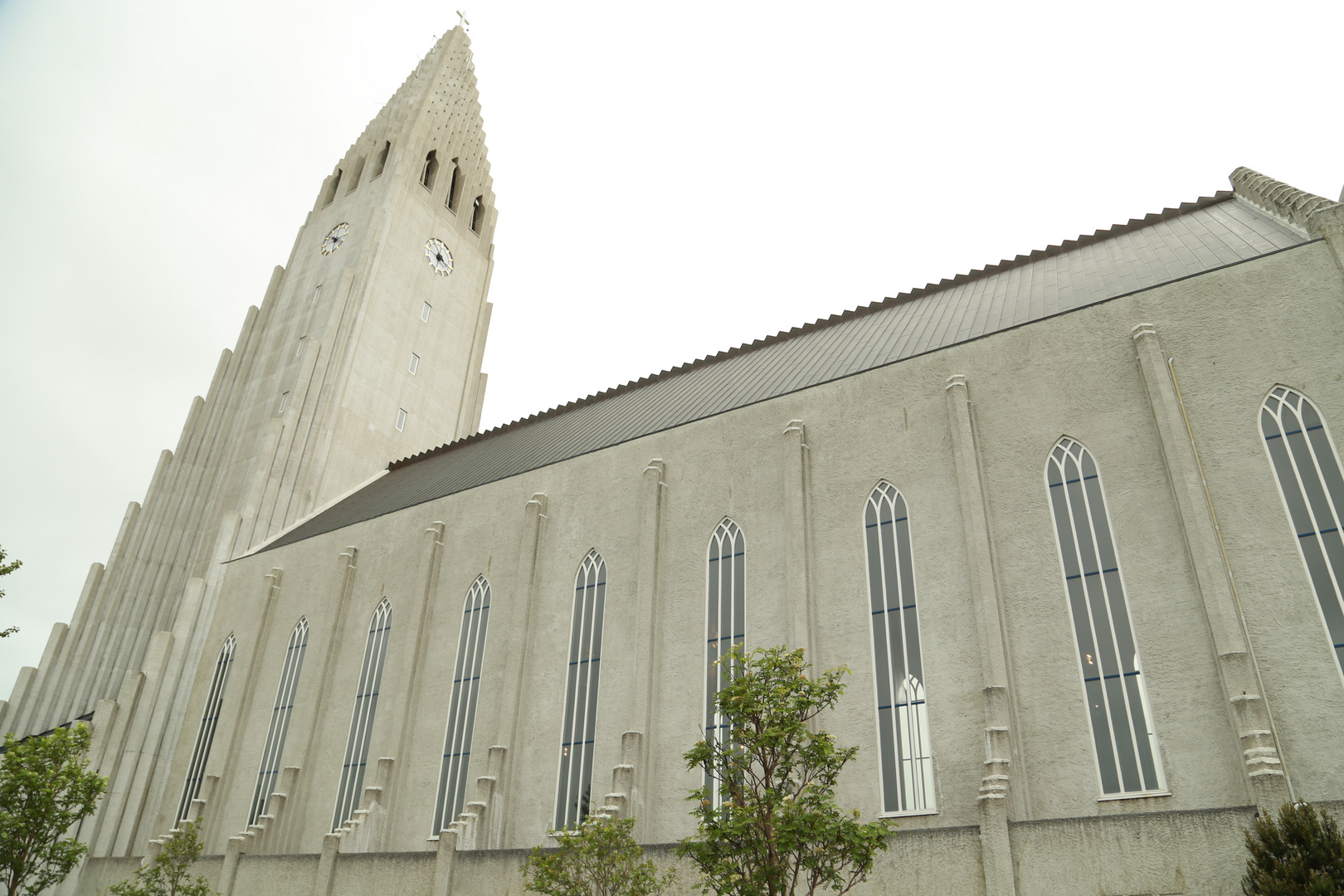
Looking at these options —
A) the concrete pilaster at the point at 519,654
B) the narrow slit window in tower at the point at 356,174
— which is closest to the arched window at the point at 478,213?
the narrow slit window in tower at the point at 356,174

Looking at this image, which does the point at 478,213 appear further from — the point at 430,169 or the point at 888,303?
the point at 888,303

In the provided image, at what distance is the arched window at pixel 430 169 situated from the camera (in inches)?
1885

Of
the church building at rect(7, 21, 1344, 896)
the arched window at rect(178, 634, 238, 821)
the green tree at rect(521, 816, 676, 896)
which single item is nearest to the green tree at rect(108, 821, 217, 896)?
the church building at rect(7, 21, 1344, 896)

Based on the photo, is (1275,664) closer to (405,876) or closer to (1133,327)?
(1133,327)

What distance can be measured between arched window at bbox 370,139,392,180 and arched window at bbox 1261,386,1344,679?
41.9 m

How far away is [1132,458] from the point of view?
55.7 feet

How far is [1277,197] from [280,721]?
29217 millimetres

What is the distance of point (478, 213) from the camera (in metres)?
51.3

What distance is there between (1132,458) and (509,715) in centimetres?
1456

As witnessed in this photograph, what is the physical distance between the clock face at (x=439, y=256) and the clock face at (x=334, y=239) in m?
3.86

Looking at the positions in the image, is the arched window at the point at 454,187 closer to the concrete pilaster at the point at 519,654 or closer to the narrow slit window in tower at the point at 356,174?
the narrow slit window in tower at the point at 356,174

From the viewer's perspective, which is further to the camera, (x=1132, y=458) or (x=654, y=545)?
(x=654, y=545)

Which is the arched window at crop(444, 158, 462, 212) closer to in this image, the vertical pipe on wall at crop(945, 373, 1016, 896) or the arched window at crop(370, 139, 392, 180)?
the arched window at crop(370, 139, 392, 180)

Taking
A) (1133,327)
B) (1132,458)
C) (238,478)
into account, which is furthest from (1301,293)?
(238,478)
